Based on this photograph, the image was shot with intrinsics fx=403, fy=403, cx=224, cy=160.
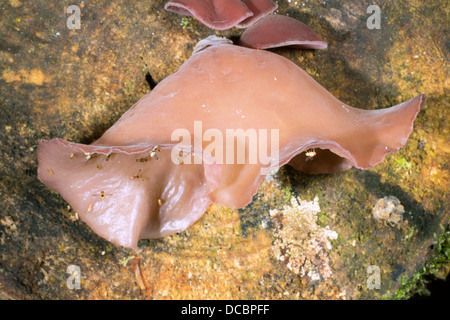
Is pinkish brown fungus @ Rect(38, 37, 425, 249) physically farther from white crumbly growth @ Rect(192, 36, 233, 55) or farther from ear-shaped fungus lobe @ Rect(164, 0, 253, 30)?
ear-shaped fungus lobe @ Rect(164, 0, 253, 30)

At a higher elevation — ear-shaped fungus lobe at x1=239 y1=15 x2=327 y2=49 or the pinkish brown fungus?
ear-shaped fungus lobe at x1=239 y1=15 x2=327 y2=49

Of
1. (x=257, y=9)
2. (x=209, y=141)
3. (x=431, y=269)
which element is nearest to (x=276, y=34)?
(x=257, y=9)

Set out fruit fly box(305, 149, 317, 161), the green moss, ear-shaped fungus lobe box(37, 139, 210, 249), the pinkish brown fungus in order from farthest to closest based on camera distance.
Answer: the green moss → ear-shaped fungus lobe box(37, 139, 210, 249) → fruit fly box(305, 149, 317, 161) → the pinkish brown fungus

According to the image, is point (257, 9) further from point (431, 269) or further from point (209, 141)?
point (431, 269)

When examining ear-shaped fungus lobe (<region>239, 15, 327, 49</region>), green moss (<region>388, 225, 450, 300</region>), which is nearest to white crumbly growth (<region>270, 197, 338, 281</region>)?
green moss (<region>388, 225, 450, 300</region>)

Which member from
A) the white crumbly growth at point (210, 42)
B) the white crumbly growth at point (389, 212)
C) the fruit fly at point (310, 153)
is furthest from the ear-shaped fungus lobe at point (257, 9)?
the white crumbly growth at point (389, 212)

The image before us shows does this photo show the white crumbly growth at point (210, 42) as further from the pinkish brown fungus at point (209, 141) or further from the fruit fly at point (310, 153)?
the fruit fly at point (310, 153)

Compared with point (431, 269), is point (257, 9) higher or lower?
higher
